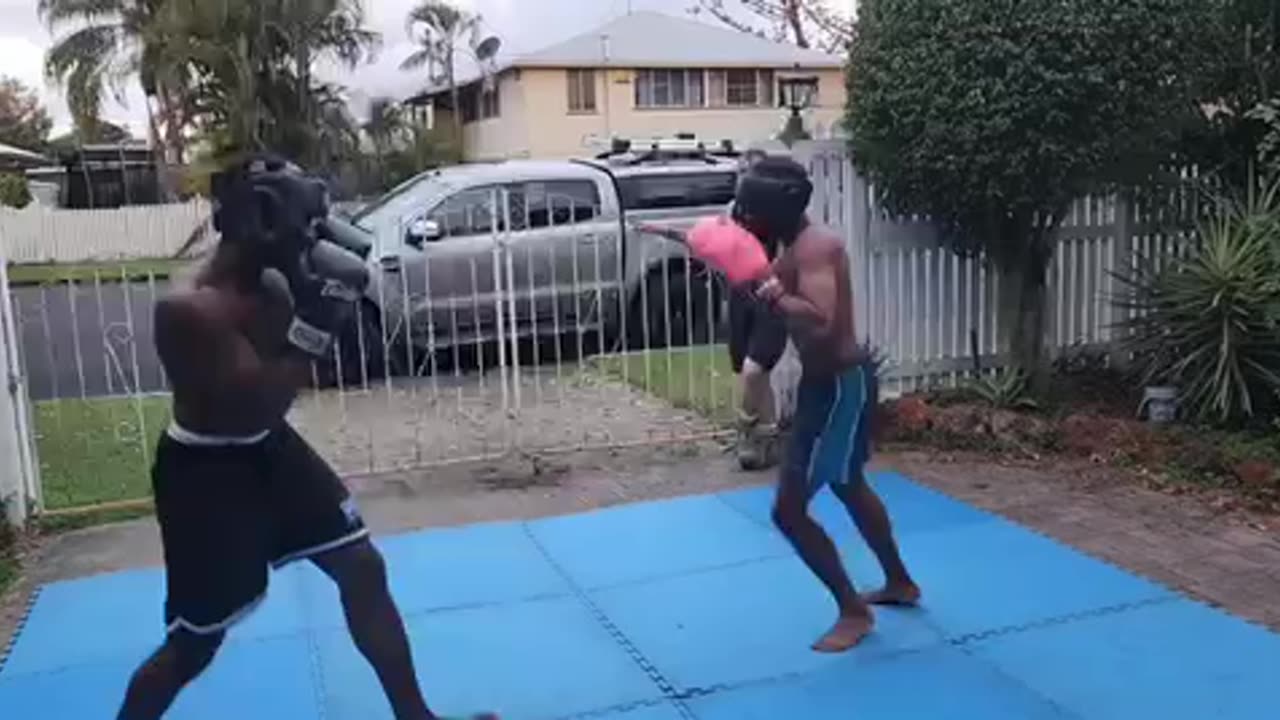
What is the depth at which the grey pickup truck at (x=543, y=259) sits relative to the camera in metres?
8.24

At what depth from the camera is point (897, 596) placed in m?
3.94

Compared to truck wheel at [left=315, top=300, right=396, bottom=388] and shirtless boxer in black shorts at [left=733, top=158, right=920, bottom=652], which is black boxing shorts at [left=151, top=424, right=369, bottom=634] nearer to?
shirtless boxer in black shorts at [left=733, top=158, right=920, bottom=652]

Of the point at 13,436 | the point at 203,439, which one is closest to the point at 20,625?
the point at 13,436

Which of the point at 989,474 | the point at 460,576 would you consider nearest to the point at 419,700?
the point at 460,576

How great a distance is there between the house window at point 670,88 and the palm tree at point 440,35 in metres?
4.25

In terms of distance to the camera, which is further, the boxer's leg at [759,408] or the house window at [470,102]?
the house window at [470,102]

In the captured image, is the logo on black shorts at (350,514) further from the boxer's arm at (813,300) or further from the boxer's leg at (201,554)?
the boxer's arm at (813,300)

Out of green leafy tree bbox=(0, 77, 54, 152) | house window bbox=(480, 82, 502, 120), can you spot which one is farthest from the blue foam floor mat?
green leafy tree bbox=(0, 77, 54, 152)

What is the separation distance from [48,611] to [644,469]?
110 inches

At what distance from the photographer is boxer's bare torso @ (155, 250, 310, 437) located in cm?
254

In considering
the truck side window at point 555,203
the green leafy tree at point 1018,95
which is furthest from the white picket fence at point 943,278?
the truck side window at point 555,203

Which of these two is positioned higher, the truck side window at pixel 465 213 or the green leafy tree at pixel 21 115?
the green leafy tree at pixel 21 115

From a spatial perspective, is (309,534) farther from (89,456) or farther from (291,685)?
(89,456)

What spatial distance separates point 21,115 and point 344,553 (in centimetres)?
4097
